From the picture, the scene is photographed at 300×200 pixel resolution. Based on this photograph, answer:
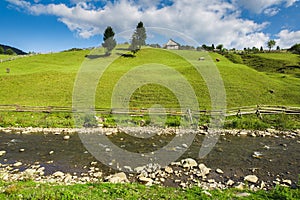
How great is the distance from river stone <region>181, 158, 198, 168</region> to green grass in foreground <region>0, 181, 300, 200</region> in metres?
3.10

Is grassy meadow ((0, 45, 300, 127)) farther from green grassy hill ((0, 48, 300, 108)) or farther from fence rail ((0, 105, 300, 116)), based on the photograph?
fence rail ((0, 105, 300, 116))

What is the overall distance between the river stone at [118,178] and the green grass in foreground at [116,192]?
1.02m

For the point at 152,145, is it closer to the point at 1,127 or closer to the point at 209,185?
the point at 209,185

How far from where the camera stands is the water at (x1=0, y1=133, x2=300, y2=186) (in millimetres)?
12609

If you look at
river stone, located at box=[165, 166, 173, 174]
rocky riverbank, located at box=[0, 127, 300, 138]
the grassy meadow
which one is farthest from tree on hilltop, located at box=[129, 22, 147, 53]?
river stone, located at box=[165, 166, 173, 174]

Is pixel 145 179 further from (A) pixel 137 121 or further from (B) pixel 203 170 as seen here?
(A) pixel 137 121

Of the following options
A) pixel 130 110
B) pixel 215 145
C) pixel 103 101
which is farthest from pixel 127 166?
pixel 103 101

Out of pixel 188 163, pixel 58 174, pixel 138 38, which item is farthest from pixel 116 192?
pixel 138 38

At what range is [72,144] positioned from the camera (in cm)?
1702

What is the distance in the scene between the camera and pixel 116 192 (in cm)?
889

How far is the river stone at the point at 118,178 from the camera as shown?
35.9 feet

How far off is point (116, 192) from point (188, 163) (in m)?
5.84

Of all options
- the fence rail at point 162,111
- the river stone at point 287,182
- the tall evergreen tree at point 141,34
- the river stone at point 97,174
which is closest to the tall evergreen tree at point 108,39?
the tall evergreen tree at point 141,34

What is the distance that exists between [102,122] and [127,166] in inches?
408
